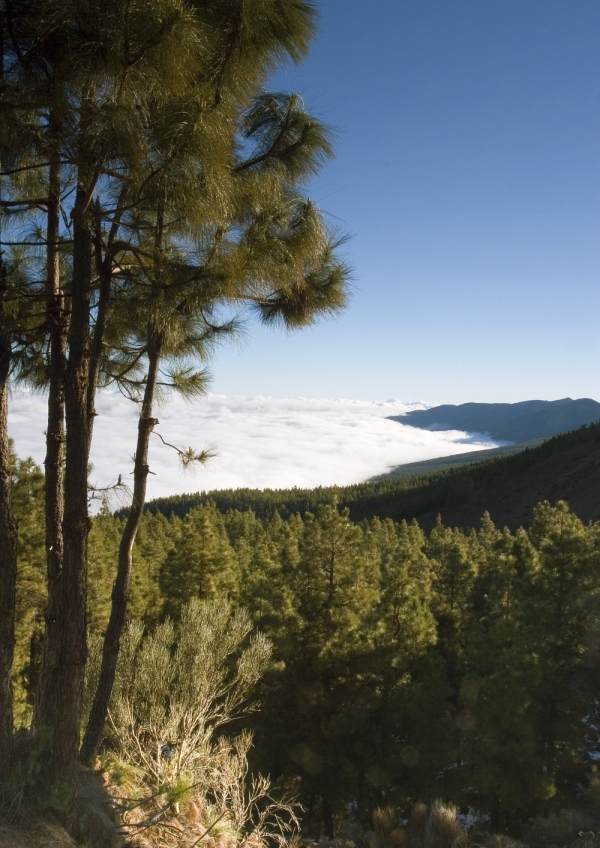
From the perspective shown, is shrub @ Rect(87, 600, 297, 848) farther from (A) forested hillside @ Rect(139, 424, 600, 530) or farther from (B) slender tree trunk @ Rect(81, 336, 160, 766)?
(A) forested hillside @ Rect(139, 424, 600, 530)

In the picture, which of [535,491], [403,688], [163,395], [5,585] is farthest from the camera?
[535,491]

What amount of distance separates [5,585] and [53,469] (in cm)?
177

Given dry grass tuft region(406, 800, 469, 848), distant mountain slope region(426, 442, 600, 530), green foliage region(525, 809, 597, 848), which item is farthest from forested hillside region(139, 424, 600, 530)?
dry grass tuft region(406, 800, 469, 848)

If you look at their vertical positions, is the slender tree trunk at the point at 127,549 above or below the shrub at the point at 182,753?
above

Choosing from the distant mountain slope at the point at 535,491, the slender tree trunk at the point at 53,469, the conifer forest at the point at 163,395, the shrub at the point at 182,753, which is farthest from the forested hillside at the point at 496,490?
the slender tree trunk at the point at 53,469

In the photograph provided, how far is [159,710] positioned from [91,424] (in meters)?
4.83

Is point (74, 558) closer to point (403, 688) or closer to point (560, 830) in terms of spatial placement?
point (560, 830)

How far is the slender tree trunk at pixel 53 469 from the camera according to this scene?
644cm

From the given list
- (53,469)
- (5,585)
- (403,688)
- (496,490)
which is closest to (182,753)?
(5,585)

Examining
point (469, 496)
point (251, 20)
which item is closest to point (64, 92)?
point (251, 20)

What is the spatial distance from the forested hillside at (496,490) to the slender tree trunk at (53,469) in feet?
248

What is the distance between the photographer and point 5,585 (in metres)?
5.61

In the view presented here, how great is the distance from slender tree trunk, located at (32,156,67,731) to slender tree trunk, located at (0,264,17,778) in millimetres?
696

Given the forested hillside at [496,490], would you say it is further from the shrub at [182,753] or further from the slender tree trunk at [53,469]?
the slender tree trunk at [53,469]
